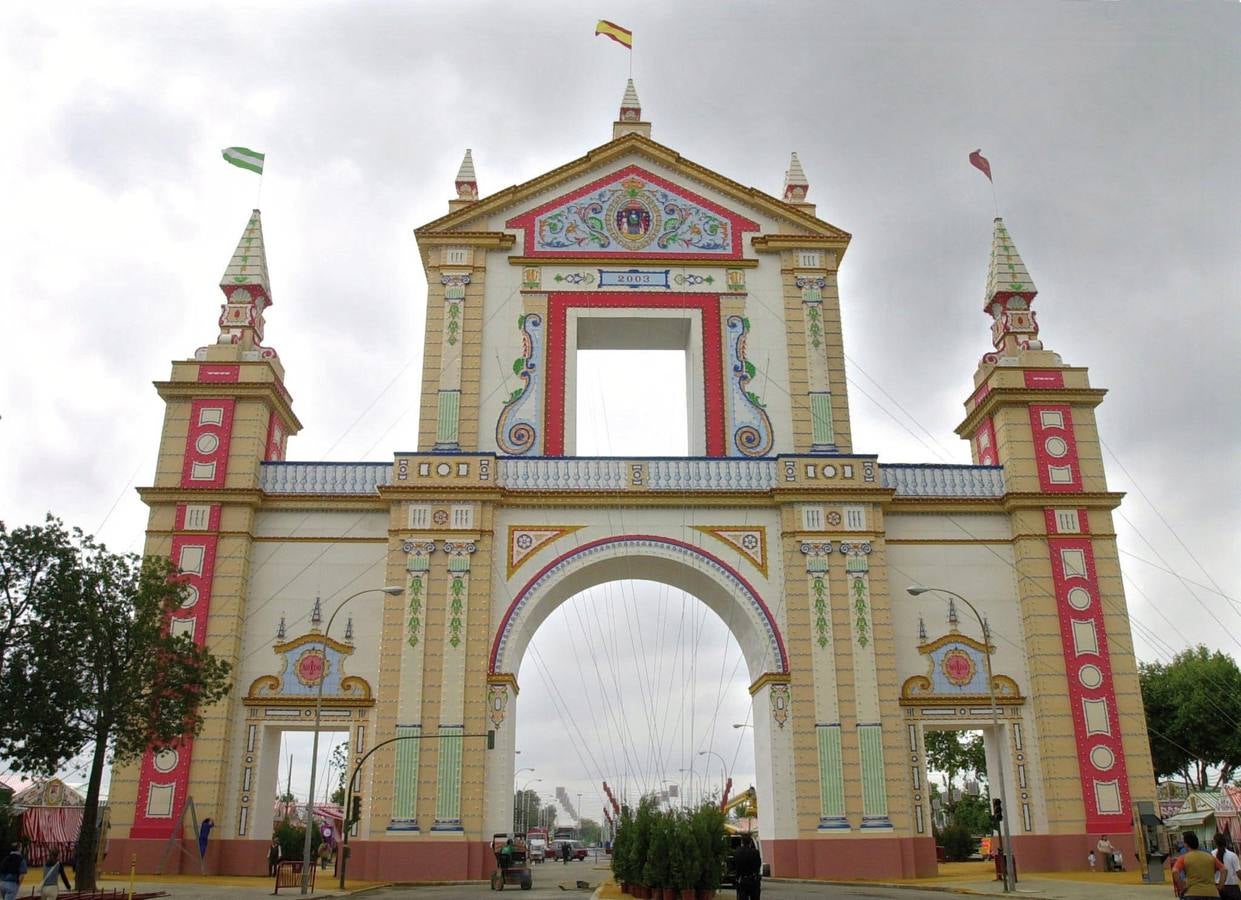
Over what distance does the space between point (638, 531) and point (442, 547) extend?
5.34 metres

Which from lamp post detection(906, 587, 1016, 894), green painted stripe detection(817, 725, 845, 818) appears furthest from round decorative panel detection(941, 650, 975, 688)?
green painted stripe detection(817, 725, 845, 818)

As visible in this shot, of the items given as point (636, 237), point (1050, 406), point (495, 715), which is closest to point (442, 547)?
point (495, 715)

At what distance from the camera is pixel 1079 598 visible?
1185 inches

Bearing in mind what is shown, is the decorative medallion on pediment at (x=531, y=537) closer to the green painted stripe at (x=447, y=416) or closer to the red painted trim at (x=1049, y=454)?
the green painted stripe at (x=447, y=416)

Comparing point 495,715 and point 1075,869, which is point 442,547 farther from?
point 1075,869

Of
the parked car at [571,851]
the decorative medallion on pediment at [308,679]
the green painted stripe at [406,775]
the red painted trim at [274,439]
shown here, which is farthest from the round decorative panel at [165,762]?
the parked car at [571,851]

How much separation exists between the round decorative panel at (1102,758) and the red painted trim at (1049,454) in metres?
7.00

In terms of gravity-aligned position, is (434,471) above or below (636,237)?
below

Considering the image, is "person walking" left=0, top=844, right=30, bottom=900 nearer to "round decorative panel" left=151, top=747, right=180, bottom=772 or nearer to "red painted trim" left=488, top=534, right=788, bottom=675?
"round decorative panel" left=151, top=747, right=180, bottom=772

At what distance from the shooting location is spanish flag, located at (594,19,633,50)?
116 feet

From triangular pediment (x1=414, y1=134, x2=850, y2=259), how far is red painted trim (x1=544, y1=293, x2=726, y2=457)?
1449mm

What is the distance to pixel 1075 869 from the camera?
1089 inches

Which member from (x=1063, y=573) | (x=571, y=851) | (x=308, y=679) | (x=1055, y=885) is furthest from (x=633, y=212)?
(x=571, y=851)

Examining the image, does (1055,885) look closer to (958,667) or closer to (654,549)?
(958,667)
